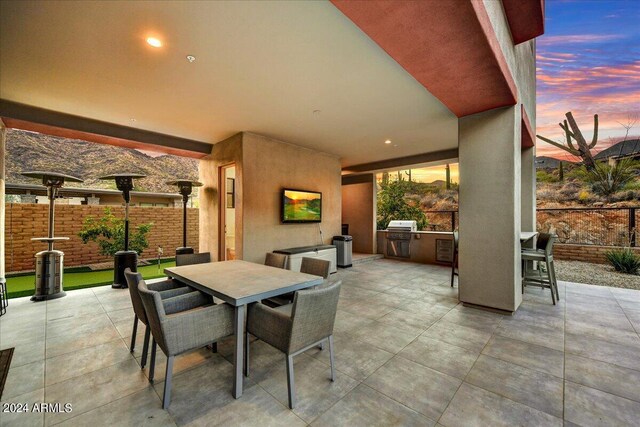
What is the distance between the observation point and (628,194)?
26.9ft

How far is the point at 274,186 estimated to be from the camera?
550 centimetres

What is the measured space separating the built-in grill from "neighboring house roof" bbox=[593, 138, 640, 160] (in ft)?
27.0

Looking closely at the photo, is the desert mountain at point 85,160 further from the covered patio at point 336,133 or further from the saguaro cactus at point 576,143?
the saguaro cactus at point 576,143

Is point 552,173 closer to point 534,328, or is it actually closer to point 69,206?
point 534,328

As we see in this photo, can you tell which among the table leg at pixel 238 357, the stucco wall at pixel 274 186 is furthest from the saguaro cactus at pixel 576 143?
the table leg at pixel 238 357

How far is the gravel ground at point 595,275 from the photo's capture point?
4654 mm

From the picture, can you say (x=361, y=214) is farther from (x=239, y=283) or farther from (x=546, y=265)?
(x=239, y=283)

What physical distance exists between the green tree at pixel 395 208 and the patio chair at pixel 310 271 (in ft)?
20.1

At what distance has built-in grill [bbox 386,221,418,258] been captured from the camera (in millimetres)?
7336

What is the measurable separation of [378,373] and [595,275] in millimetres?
6141

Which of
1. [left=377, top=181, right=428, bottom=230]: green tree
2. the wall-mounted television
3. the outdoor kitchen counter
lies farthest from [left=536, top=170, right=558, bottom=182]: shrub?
the wall-mounted television

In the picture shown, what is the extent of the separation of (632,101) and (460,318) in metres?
11.1

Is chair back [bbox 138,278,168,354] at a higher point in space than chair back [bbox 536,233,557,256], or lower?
lower

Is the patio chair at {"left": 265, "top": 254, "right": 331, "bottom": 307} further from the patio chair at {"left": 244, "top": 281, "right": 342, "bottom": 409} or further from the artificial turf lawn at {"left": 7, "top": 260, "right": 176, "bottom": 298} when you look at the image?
the artificial turf lawn at {"left": 7, "top": 260, "right": 176, "bottom": 298}
